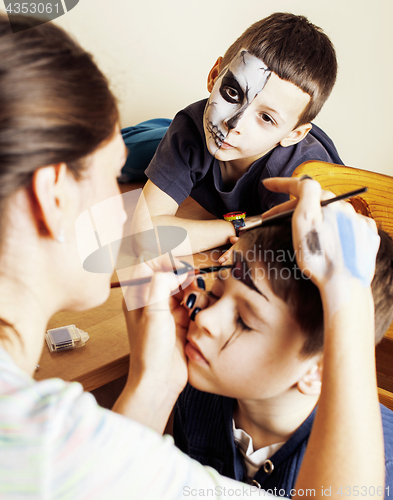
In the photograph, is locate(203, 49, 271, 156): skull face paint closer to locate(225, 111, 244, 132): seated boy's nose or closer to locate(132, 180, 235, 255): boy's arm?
locate(225, 111, 244, 132): seated boy's nose

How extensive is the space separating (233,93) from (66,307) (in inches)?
20.5

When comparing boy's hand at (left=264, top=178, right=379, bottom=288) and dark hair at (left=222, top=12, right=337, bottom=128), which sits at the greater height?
dark hair at (left=222, top=12, right=337, bottom=128)

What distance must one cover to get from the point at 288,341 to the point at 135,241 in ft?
1.23

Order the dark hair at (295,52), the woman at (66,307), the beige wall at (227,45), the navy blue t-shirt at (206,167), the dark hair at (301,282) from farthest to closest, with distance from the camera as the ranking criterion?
the beige wall at (227,45) < the navy blue t-shirt at (206,167) < the dark hair at (295,52) < the dark hair at (301,282) < the woman at (66,307)

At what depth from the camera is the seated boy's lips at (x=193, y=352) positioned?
0.44m

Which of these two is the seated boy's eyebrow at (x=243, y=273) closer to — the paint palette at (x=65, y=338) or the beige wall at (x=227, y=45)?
the paint palette at (x=65, y=338)

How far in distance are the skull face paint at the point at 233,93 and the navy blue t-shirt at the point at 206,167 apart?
0.20 feet

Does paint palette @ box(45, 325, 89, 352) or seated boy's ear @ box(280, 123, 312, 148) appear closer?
paint palette @ box(45, 325, 89, 352)

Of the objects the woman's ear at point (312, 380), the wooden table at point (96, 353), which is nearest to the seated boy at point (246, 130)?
the wooden table at point (96, 353)

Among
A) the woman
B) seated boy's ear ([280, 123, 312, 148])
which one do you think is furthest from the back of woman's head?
seated boy's ear ([280, 123, 312, 148])

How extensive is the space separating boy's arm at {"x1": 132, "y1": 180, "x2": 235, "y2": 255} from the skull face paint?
0.14 meters

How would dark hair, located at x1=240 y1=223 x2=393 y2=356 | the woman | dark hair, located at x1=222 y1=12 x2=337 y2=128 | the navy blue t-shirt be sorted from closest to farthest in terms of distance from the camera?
1. the woman
2. dark hair, located at x1=240 y1=223 x2=393 y2=356
3. dark hair, located at x1=222 y1=12 x2=337 y2=128
4. the navy blue t-shirt

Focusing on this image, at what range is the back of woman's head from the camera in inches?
11.2

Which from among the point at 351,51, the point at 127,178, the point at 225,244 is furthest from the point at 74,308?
the point at 351,51
